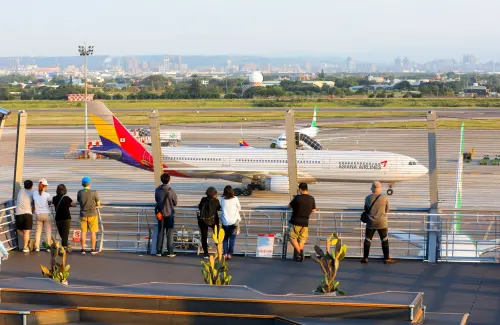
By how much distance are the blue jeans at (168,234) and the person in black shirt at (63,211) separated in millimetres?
1567

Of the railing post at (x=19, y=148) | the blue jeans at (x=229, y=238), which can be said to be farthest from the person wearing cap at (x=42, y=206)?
the blue jeans at (x=229, y=238)

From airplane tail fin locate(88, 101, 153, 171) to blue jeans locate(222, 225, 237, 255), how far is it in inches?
236

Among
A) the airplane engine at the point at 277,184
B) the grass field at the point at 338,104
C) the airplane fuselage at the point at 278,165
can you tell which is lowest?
the airplane engine at the point at 277,184

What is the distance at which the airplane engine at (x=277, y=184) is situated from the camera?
31106 mm

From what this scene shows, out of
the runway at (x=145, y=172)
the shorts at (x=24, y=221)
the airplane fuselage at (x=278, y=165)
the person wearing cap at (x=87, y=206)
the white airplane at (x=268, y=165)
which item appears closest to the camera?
the person wearing cap at (x=87, y=206)

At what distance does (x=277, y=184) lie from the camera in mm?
32656

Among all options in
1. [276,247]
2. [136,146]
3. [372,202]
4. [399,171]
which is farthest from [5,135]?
[399,171]

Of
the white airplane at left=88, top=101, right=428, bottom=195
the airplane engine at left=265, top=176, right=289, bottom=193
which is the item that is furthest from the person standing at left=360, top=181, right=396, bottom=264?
the airplane engine at left=265, top=176, right=289, bottom=193

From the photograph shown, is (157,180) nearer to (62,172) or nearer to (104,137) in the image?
(62,172)

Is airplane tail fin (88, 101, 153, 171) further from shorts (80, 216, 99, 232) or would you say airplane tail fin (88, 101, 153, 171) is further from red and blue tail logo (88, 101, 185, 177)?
shorts (80, 216, 99, 232)

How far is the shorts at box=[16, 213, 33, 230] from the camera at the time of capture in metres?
14.6

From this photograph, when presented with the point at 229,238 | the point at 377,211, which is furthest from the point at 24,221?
the point at 377,211

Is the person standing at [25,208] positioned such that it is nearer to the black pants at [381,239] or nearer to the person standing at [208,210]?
the person standing at [208,210]

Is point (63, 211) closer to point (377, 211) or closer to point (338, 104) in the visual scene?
point (377, 211)
